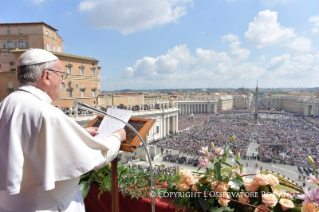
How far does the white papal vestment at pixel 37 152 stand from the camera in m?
1.44

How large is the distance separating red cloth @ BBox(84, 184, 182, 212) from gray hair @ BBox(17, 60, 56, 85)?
2.55m

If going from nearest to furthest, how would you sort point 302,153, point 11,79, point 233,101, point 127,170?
1. point 127,170
2. point 11,79
3. point 302,153
4. point 233,101

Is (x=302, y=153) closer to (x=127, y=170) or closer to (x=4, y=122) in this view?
(x=127, y=170)

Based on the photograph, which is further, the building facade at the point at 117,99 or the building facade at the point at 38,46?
the building facade at the point at 117,99

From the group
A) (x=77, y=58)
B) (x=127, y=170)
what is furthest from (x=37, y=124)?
(x=77, y=58)

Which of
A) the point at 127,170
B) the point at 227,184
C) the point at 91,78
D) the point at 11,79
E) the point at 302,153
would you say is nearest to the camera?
the point at 227,184

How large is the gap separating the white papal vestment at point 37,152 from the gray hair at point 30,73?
0.07 m

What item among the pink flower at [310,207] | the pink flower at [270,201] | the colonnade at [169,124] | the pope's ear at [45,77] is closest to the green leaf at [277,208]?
the pink flower at [270,201]

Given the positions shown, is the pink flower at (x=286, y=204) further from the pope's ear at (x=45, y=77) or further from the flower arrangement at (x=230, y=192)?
the pope's ear at (x=45, y=77)

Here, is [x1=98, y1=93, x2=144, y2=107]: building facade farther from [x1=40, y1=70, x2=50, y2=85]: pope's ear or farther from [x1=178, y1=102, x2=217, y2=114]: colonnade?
[x1=178, y1=102, x2=217, y2=114]: colonnade

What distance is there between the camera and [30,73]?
1.69 metres

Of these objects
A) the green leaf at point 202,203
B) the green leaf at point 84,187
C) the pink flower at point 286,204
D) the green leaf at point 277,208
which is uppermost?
the pink flower at point 286,204

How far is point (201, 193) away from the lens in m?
2.66

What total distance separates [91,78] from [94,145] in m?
28.2
